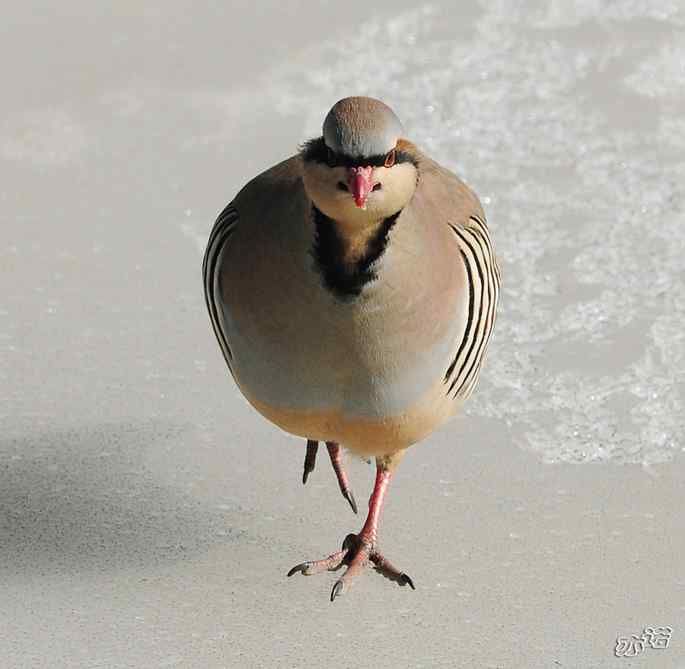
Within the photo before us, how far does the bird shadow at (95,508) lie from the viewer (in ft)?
11.9

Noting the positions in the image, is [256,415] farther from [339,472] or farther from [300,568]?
[300,568]

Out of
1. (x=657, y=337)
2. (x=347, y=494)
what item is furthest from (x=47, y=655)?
(x=657, y=337)

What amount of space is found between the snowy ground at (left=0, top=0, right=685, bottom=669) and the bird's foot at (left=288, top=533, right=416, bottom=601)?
39 mm

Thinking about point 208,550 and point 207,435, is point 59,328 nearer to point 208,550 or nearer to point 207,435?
point 207,435

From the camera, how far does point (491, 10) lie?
20.7ft

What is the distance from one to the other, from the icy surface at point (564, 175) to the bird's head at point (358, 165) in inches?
48.8

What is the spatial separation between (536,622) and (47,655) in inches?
39.9

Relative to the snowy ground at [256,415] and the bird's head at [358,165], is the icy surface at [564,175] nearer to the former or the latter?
the snowy ground at [256,415]

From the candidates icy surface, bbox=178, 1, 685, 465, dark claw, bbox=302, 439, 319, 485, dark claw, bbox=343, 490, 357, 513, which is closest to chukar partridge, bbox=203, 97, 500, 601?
dark claw, bbox=343, 490, 357, 513

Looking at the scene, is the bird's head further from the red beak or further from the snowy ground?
the snowy ground

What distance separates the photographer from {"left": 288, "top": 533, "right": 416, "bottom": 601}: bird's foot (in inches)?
138

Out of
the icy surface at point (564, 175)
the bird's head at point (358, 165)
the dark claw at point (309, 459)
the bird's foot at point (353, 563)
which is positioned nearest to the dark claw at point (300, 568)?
the bird's foot at point (353, 563)

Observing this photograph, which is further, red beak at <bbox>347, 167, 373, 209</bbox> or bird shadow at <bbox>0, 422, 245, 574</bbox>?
bird shadow at <bbox>0, 422, 245, 574</bbox>

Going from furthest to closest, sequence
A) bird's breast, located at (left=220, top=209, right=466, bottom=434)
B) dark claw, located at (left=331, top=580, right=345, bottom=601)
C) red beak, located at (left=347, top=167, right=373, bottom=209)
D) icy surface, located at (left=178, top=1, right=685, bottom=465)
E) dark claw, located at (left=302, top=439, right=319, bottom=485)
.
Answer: icy surface, located at (left=178, top=1, right=685, bottom=465), dark claw, located at (left=302, top=439, right=319, bottom=485), dark claw, located at (left=331, top=580, right=345, bottom=601), bird's breast, located at (left=220, top=209, right=466, bottom=434), red beak, located at (left=347, top=167, right=373, bottom=209)
